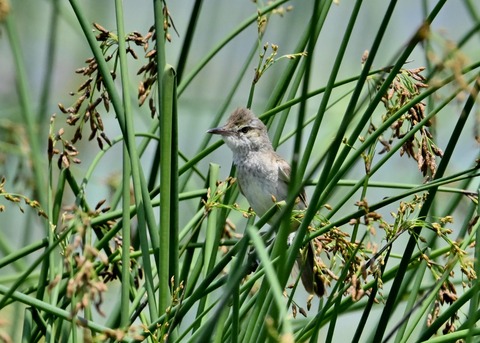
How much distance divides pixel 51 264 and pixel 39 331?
0.17 m

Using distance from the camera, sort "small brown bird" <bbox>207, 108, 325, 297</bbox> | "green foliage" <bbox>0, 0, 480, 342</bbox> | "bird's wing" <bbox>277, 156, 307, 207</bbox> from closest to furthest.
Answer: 1. "green foliage" <bbox>0, 0, 480, 342</bbox>
2. "small brown bird" <bbox>207, 108, 325, 297</bbox>
3. "bird's wing" <bbox>277, 156, 307, 207</bbox>

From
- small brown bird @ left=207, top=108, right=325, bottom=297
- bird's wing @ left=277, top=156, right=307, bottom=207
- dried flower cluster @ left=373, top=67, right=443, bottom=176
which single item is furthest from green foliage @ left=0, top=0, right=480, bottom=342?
bird's wing @ left=277, top=156, right=307, bottom=207

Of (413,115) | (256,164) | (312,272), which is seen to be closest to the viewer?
(413,115)

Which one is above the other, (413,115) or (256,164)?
(413,115)

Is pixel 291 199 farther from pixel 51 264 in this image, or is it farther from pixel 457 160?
pixel 457 160

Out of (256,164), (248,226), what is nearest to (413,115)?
(248,226)

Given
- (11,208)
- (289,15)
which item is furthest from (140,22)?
(289,15)

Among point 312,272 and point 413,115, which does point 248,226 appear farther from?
point 312,272

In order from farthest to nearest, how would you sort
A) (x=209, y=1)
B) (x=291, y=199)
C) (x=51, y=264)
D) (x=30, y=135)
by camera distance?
(x=209, y=1) → (x=30, y=135) → (x=51, y=264) → (x=291, y=199)

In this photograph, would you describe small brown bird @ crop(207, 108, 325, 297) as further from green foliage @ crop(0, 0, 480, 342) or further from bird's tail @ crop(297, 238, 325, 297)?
green foliage @ crop(0, 0, 480, 342)

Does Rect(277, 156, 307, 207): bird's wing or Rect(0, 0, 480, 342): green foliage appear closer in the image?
Rect(0, 0, 480, 342): green foliage

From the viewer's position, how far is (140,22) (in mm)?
5184

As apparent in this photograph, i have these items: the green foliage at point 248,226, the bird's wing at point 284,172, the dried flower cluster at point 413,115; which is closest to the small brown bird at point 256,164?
the bird's wing at point 284,172

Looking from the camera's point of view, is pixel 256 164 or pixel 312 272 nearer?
pixel 312 272
